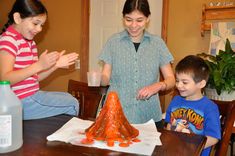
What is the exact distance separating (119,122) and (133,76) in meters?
0.75

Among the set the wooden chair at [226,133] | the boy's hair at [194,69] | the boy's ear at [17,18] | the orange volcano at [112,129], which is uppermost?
the boy's ear at [17,18]

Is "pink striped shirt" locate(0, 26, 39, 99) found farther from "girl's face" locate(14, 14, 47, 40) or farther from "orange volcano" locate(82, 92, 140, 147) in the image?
"orange volcano" locate(82, 92, 140, 147)

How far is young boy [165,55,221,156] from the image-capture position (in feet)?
4.36

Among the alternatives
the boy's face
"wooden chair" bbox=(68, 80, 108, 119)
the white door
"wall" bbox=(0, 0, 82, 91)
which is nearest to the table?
the boy's face

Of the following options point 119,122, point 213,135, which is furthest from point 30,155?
point 213,135

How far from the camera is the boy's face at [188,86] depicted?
1444mm

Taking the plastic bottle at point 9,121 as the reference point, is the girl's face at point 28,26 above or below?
above

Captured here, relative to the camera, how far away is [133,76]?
1.73 m

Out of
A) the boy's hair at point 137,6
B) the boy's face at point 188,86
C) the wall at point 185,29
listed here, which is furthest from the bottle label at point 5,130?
the wall at point 185,29

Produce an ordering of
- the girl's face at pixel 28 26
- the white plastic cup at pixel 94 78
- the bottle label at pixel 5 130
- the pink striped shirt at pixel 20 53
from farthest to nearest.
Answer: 1. the white plastic cup at pixel 94 78
2. the girl's face at pixel 28 26
3. the pink striped shirt at pixel 20 53
4. the bottle label at pixel 5 130

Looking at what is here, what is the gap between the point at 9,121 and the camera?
0.85 metres

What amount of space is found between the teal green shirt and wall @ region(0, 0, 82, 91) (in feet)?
6.05

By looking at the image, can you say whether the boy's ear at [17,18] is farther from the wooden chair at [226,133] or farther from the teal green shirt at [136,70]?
the wooden chair at [226,133]

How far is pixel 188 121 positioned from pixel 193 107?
8 cm
